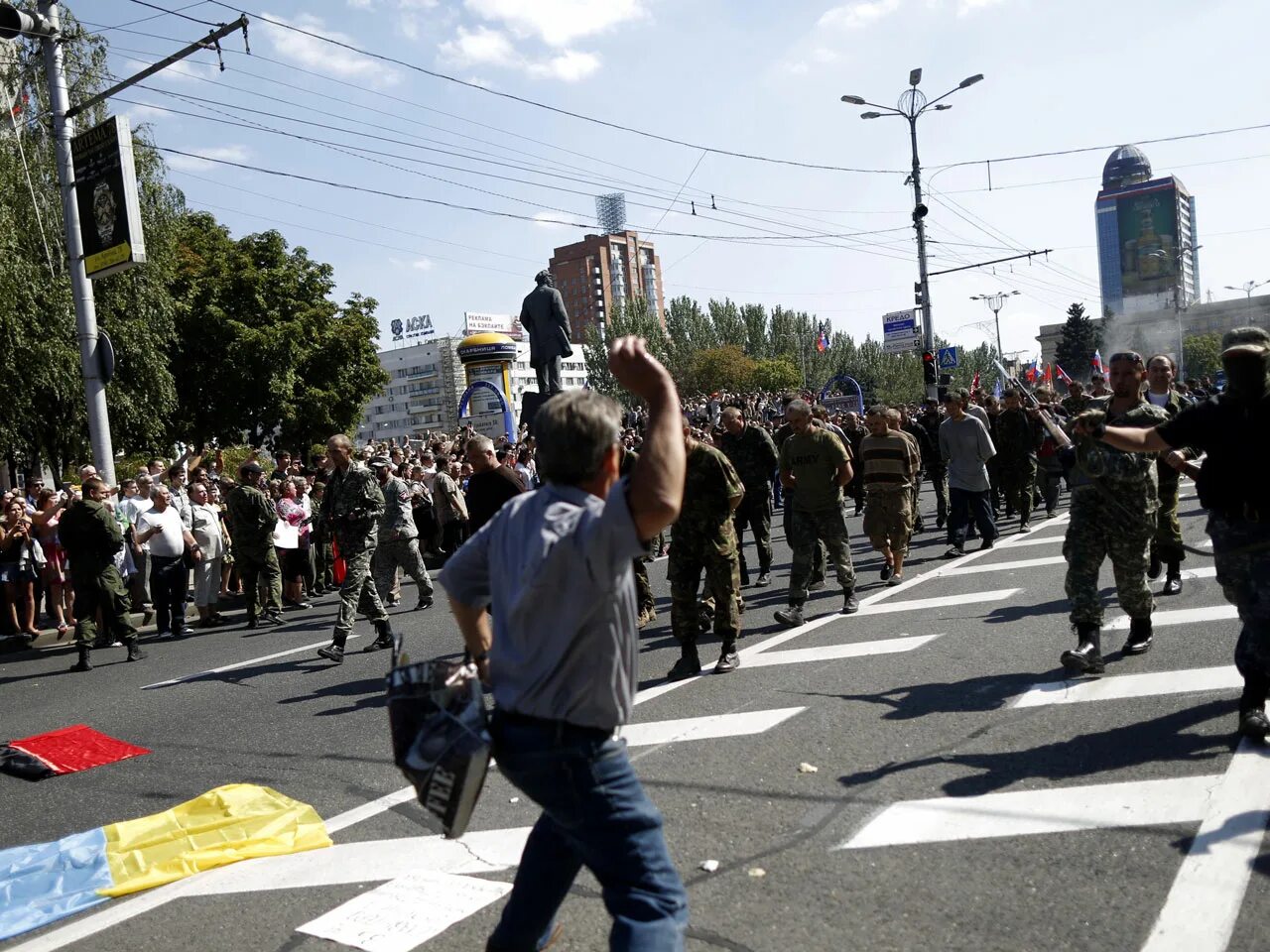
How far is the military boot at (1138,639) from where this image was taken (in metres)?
6.65

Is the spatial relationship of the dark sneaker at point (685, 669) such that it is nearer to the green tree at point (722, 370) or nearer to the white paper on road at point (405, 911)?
the white paper on road at point (405, 911)

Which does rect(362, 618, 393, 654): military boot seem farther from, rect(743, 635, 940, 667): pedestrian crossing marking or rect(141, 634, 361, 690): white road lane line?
rect(743, 635, 940, 667): pedestrian crossing marking

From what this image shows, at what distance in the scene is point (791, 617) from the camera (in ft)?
29.8

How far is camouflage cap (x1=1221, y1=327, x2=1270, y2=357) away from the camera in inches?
183

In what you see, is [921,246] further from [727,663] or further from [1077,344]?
[1077,344]

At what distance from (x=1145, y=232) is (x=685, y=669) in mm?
179019

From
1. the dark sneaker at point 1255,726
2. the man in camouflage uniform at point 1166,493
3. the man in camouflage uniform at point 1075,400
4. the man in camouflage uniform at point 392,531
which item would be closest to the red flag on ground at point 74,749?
the man in camouflage uniform at point 392,531

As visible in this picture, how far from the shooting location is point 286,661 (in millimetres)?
9641

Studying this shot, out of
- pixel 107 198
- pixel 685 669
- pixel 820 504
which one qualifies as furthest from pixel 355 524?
pixel 107 198

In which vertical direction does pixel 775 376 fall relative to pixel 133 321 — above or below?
above

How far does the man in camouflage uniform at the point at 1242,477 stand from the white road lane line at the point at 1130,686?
0.87m

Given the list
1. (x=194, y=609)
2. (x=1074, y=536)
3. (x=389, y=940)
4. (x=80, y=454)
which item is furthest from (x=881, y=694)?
(x=80, y=454)

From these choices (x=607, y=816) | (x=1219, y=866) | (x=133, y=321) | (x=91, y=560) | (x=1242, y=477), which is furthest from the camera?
(x=133, y=321)

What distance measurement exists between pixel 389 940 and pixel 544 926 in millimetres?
1148
